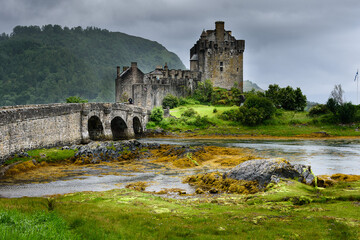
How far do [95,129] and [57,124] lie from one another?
35.4ft

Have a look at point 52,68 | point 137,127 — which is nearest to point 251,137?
point 137,127

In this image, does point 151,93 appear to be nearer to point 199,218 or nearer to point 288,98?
point 288,98

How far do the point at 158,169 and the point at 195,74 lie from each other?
2370 inches

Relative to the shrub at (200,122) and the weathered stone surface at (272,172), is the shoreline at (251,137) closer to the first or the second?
the shrub at (200,122)

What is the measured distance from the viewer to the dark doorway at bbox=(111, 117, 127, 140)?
48688mm

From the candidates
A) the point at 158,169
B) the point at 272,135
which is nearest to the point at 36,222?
the point at 158,169

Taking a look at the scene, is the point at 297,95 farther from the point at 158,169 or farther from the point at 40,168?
the point at 40,168

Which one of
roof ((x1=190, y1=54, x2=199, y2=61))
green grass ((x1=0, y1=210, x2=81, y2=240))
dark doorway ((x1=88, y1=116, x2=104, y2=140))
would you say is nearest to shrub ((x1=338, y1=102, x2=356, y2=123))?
dark doorway ((x1=88, y1=116, x2=104, y2=140))

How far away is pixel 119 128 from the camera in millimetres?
49438

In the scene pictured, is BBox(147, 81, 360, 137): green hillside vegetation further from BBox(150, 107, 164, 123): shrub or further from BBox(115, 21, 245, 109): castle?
BBox(115, 21, 245, 109): castle

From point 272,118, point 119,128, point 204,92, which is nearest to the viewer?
point 119,128

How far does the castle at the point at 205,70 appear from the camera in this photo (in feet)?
253

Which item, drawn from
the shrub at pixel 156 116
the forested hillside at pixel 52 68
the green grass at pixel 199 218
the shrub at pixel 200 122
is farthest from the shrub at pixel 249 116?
the forested hillside at pixel 52 68

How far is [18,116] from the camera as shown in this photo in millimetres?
24906
